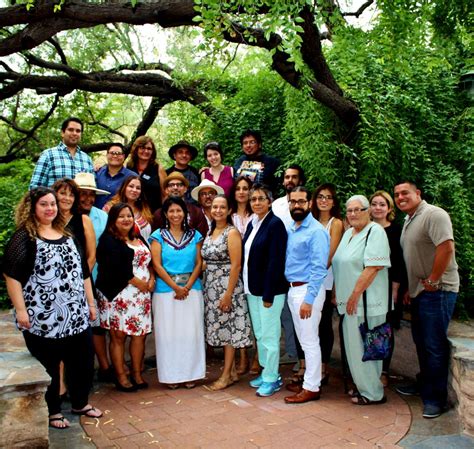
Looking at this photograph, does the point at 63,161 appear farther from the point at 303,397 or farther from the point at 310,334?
the point at 303,397

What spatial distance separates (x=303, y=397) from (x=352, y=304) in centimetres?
98

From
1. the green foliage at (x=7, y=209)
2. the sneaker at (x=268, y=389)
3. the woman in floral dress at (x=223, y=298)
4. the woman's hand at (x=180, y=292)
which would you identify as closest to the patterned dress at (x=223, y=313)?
the woman in floral dress at (x=223, y=298)

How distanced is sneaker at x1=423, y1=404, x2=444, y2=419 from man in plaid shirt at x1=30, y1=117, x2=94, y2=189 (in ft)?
13.9

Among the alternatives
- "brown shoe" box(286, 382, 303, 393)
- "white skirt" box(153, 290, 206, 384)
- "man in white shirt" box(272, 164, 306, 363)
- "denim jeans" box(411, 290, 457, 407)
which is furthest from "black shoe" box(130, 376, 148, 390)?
"denim jeans" box(411, 290, 457, 407)

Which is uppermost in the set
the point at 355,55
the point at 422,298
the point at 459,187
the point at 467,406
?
the point at 355,55

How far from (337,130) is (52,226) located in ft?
13.6

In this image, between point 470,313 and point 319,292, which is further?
point 470,313

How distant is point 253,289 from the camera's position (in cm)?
529

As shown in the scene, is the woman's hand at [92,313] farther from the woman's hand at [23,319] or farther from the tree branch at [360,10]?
the tree branch at [360,10]

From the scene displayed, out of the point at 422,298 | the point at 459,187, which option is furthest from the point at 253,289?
the point at 459,187

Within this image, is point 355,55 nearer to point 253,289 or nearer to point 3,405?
point 253,289

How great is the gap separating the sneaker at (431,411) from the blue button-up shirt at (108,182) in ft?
12.5

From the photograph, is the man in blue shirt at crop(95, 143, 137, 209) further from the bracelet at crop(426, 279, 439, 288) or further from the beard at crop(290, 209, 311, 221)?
the bracelet at crop(426, 279, 439, 288)

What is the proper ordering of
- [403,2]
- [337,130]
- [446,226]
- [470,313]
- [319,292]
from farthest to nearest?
[337,130], [470,313], [403,2], [319,292], [446,226]
